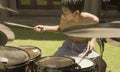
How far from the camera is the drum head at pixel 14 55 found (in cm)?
332

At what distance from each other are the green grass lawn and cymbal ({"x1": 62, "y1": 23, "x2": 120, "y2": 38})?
2.42 meters

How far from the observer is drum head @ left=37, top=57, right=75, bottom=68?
11.0ft

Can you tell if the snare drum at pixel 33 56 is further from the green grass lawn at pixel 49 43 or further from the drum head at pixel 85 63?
the green grass lawn at pixel 49 43

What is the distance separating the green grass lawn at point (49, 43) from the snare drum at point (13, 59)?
95.7 inches

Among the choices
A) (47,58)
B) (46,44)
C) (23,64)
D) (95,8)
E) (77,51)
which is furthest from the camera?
(95,8)

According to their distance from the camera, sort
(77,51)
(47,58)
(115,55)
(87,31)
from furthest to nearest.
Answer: (115,55) → (77,51) → (47,58) → (87,31)

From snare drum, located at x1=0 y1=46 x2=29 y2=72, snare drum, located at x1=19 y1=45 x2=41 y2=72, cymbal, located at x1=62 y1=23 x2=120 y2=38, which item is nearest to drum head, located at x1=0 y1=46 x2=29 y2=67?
snare drum, located at x1=0 y1=46 x2=29 y2=72

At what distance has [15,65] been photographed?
3258 millimetres

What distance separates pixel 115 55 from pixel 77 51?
8.15 feet

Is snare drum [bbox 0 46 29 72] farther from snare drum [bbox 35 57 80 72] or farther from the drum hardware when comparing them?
snare drum [bbox 35 57 80 72]

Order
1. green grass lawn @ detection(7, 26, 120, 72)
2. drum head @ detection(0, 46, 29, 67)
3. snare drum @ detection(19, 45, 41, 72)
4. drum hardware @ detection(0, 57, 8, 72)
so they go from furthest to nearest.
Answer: green grass lawn @ detection(7, 26, 120, 72), snare drum @ detection(19, 45, 41, 72), drum head @ detection(0, 46, 29, 67), drum hardware @ detection(0, 57, 8, 72)

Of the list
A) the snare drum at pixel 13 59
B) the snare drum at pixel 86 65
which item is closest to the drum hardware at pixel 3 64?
the snare drum at pixel 13 59

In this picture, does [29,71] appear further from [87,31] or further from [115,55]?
[115,55]

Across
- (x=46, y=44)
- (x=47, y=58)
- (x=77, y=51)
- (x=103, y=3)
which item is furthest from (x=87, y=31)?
(x=103, y=3)
